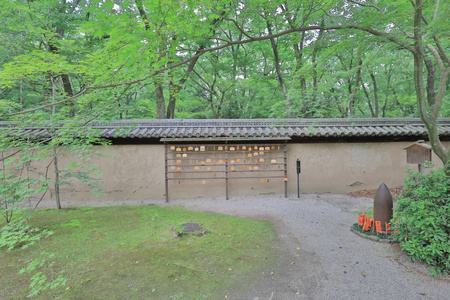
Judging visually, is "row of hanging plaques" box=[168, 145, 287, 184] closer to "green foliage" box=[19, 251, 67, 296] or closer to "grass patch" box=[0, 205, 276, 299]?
"grass patch" box=[0, 205, 276, 299]

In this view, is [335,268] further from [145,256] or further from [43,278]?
[43,278]

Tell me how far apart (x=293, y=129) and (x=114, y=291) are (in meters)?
6.61

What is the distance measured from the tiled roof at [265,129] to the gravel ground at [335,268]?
109 inches

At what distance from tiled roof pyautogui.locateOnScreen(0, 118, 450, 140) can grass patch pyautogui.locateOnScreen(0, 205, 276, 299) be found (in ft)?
8.78

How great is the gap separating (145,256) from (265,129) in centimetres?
547

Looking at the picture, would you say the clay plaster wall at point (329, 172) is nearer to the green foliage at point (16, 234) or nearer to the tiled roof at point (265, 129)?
the tiled roof at point (265, 129)

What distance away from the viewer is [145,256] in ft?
11.2

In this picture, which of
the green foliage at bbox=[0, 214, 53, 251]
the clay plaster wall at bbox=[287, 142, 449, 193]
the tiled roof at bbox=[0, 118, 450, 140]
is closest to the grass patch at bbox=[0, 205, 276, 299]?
the green foliage at bbox=[0, 214, 53, 251]

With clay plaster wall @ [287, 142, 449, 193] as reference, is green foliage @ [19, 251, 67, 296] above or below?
below

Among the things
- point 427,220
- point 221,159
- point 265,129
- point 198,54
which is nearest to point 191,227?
point 221,159

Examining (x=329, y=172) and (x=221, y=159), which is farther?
(x=329, y=172)

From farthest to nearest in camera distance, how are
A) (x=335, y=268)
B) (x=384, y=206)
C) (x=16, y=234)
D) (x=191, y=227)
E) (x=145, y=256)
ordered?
(x=191, y=227) → (x=384, y=206) → (x=145, y=256) → (x=335, y=268) → (x=16, y=234)

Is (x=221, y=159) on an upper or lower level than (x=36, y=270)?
upper

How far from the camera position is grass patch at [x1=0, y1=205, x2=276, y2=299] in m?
2.65
